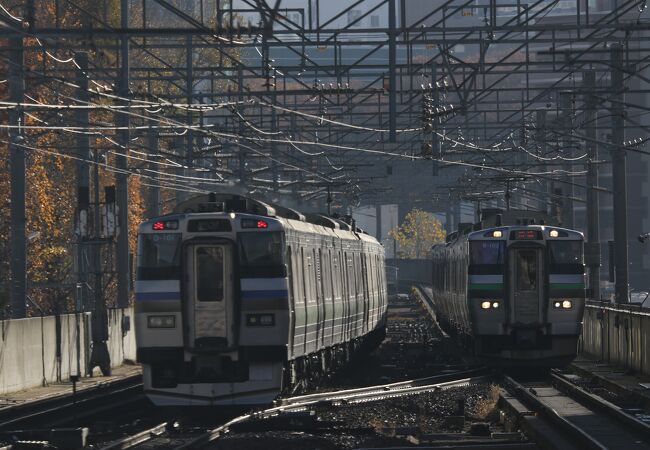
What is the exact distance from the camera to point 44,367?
27.4 m

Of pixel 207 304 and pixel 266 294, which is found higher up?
pixel 266 294

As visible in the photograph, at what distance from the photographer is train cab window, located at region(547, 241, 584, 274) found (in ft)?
87.7

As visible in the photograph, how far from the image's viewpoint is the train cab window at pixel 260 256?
764 inches

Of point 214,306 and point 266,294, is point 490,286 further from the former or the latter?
point 214,306

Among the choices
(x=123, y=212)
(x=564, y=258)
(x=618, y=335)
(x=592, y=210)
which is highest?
(x=592, y=210)

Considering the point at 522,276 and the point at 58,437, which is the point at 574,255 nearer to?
the point at 522,276

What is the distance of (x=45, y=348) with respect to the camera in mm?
27375

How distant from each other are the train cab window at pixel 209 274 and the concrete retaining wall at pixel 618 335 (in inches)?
344

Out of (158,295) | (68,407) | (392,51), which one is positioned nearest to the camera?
(158,295)

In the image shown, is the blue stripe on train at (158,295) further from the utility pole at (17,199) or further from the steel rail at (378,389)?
the utility pole at (17,199)

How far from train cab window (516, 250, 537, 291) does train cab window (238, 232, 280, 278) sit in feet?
27.6

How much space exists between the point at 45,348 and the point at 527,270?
908 cm

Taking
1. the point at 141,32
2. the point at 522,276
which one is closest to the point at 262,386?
the point at 141,32

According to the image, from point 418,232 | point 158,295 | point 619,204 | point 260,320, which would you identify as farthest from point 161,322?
point 418,232
